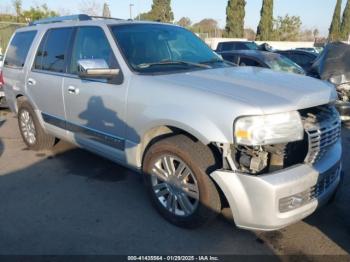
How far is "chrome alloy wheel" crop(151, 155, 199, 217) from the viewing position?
3322mm

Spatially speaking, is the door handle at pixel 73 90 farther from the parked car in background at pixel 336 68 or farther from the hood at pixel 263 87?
the parked car in background at pixel 336 68

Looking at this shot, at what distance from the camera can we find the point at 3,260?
10.0ft

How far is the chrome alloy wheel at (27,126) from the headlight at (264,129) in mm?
3904

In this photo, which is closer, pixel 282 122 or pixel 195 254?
pixel 282 122

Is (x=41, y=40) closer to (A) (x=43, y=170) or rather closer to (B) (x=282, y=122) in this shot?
(A) (x=43, y=170)

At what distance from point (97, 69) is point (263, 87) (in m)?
1.63

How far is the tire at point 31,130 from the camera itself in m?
5.53

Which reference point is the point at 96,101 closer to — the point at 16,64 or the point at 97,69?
the point at 97,69

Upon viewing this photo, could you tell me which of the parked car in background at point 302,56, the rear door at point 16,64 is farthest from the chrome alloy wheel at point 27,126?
the parked car in background at point 302,56

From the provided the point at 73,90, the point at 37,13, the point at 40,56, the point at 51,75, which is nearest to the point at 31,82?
the point at 40,56

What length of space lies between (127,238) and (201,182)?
0.89 m

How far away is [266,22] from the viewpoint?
40.5 metres

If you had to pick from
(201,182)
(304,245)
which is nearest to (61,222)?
(201,182)

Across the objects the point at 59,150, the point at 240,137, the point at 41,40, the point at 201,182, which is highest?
the point at 41,40
